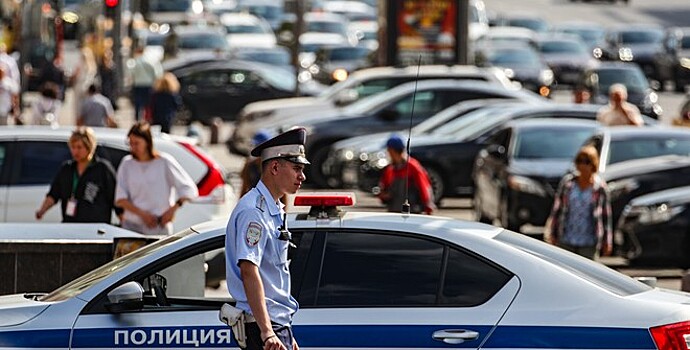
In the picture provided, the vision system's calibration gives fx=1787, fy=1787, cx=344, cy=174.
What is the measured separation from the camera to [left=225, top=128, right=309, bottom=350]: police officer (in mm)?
6641

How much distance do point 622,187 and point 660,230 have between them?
1986 mm

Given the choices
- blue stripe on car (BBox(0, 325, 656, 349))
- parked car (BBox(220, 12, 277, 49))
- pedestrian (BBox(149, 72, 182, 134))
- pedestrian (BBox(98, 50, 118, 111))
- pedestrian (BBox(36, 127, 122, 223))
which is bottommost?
parked car (BBox(220, 12, 277, 49))

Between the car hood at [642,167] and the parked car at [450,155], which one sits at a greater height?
the car hood at [642,167]

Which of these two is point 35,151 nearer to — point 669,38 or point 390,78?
point 390,78

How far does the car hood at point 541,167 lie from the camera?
18344 millimetres

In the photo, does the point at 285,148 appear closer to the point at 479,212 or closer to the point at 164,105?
the point at 479,212

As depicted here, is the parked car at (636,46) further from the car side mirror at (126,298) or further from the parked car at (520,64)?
the car side mirror at (126,298)

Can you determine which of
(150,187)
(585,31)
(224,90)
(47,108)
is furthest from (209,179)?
(585,31)

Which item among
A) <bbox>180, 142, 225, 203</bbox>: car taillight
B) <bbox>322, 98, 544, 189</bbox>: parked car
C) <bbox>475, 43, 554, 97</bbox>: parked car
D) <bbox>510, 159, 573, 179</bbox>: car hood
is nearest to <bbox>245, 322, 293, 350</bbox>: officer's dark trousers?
<bbox>180, 142, 225, 203</bbox>: car taillight

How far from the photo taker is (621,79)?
36125 mm

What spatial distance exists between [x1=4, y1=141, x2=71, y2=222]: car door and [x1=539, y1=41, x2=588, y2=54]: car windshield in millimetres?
34609

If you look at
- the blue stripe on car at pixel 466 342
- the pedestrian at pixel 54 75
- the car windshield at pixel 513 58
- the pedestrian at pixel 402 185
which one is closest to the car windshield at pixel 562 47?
the car windshield at pixel 513 58

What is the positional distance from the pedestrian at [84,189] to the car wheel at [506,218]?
6.30m

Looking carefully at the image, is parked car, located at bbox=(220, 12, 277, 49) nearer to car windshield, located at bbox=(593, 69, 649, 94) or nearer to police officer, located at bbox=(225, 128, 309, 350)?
car windshield, located at bbox=(593, 69, 649, 94)
